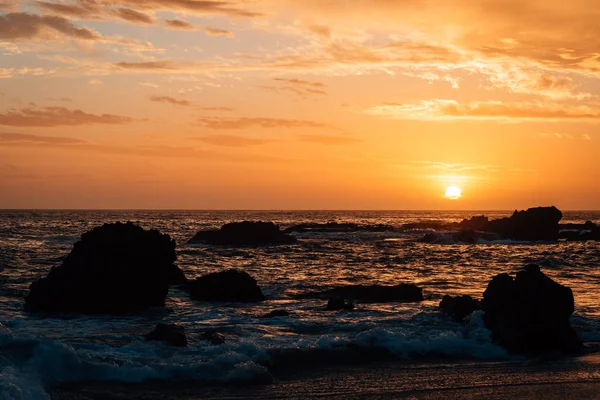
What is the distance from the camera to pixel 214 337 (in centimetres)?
1555

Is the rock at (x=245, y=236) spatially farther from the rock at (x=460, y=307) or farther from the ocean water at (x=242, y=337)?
the rock at (x=460, y=307)

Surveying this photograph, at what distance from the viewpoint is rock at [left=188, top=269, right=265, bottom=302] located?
23.7 m

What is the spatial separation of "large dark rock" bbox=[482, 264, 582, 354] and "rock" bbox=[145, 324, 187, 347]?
7235mm

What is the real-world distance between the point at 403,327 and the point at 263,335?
3.79m

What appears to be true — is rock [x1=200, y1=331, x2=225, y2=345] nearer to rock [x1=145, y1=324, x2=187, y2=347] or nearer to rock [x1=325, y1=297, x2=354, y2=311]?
rock [x1=145, y1=324, x2=187, y2=347]

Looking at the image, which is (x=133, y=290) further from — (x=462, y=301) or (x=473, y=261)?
(x=473, y=261)

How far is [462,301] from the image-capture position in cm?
1922

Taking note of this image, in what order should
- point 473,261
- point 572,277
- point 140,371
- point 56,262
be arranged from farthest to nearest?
point 473,261, point 56,262, point 572,277, point 140,371

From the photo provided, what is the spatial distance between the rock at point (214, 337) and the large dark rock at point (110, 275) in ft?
19.6

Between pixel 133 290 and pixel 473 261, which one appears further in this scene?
pixel 473 261

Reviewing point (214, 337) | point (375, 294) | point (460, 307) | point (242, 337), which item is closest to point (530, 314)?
point (460, 307)

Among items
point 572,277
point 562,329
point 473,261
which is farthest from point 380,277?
point 562,329

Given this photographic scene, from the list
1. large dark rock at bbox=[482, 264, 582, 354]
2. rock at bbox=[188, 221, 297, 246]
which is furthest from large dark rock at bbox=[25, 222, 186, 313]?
rock at bbox=[188, 221, 297, 246]

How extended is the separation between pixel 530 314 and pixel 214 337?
7.45 meters
